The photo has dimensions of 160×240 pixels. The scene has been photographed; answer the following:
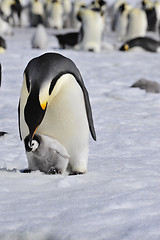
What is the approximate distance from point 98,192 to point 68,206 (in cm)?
27

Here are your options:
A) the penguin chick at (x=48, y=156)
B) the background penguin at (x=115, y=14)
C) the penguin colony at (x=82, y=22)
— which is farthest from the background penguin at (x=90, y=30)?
the penguin chick at (x=48, y=156)

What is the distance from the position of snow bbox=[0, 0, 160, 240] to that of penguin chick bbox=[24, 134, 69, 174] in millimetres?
70

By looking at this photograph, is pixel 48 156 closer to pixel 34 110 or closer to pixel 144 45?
pixel 34 110

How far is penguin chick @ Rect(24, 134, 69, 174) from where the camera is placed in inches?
124

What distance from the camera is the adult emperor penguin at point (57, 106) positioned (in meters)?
2.86

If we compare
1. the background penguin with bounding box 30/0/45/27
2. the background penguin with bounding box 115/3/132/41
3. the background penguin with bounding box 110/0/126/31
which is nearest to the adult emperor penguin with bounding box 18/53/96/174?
the background penguin with bounding box 115/3/132/41

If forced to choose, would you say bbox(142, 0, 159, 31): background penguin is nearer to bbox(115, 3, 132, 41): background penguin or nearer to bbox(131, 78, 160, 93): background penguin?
bbox(115, 3, 132, 41): background penguin

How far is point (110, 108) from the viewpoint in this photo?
6.18 metres

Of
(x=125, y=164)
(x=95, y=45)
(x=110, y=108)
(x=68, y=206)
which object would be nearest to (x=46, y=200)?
(x=68, y=206)

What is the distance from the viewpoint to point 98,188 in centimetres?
285

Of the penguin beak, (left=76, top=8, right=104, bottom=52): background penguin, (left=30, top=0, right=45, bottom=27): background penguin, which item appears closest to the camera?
the penguin beak

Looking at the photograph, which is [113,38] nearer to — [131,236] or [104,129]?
[104,129]

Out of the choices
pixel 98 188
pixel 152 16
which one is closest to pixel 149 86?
pixel 98 188

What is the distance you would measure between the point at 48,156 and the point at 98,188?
468 millimetres
